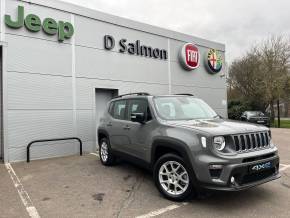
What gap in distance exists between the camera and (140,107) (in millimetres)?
6086

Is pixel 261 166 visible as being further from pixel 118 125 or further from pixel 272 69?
pixel 272 69

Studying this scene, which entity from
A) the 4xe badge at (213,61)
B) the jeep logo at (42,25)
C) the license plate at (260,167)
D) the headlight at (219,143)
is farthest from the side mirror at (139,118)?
the 4xe badge at (213,61)

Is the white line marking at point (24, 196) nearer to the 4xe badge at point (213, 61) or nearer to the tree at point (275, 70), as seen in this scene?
the 4xe badge at point (213, 61)

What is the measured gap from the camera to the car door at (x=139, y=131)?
560 cm

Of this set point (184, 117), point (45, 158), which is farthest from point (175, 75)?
point (184, 117)

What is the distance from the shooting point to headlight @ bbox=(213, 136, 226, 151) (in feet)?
14.3

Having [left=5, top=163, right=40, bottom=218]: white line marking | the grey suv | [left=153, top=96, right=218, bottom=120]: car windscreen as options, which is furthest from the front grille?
[left=5, top=163, right=40, bottom=218]: white line marking

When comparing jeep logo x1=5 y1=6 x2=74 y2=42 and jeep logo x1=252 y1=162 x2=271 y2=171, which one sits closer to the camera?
jeep logo x1=252 y1=162 x2=271 y2=171

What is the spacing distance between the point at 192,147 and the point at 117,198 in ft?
5.60

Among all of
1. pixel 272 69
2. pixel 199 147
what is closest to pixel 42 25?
pixel 199 147

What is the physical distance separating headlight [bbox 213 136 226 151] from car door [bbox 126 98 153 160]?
58.3 inches

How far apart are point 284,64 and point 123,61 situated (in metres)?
20.6

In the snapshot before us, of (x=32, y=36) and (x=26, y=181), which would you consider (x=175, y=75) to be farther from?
(x=26, y=181)

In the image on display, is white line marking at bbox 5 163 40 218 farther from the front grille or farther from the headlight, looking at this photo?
the front grille
